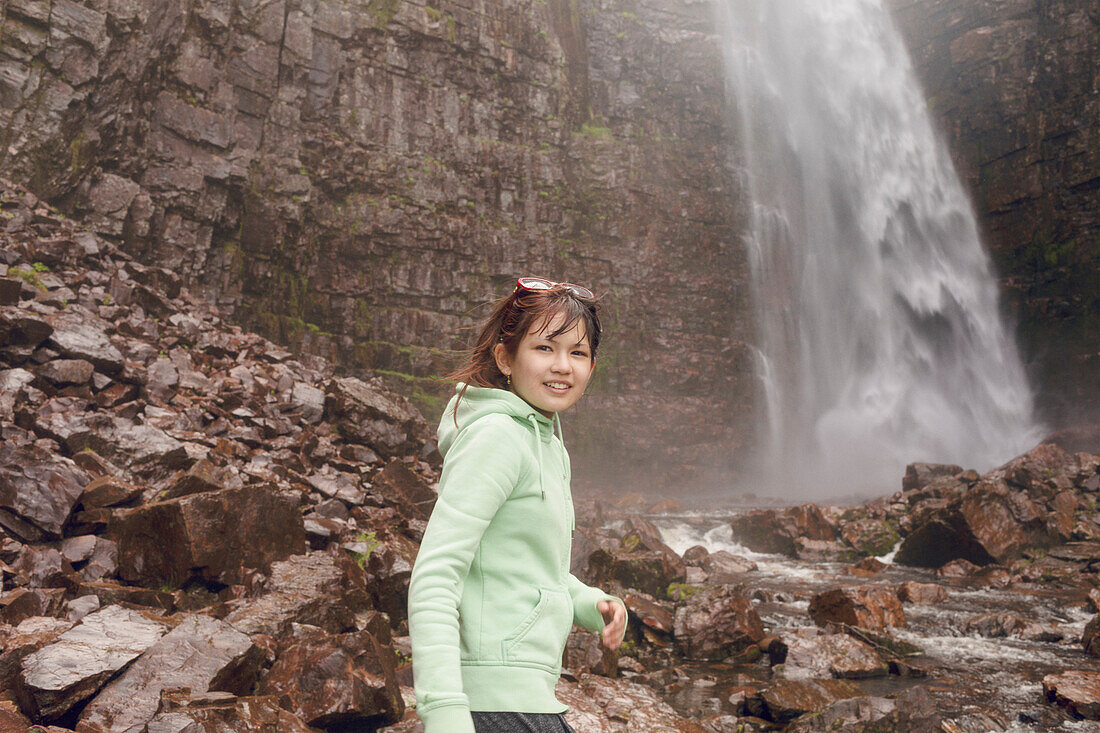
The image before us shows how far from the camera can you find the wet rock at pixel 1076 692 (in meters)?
5.44

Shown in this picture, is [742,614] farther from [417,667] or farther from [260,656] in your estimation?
[417,667]

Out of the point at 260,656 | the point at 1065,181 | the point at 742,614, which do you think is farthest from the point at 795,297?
the point at 260,656

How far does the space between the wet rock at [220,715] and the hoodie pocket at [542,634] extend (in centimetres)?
200

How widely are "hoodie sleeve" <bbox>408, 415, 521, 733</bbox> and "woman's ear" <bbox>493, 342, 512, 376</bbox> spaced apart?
0.29 metres

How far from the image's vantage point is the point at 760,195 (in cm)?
3444

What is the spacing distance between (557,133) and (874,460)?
71.8 ft

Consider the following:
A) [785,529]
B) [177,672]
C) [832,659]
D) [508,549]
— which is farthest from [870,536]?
[508,549]

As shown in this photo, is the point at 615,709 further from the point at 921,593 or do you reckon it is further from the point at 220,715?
the point at 921,593

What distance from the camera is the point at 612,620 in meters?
1.63

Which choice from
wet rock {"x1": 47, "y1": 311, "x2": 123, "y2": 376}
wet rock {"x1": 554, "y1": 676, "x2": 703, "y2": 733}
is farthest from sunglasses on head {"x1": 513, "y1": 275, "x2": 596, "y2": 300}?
wet rock {"x1": 47, "y1": 311, "x2": 123, "y2": 376}

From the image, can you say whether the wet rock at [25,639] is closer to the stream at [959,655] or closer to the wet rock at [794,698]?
the stream at [959,655]

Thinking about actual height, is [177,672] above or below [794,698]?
above

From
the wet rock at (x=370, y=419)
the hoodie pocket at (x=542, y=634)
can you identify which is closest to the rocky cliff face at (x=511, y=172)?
the wet rock at (x=370, y=419)

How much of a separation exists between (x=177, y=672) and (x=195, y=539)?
69.0 inches
